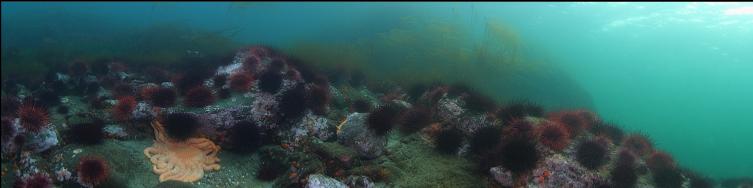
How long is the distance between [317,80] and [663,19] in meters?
31.8

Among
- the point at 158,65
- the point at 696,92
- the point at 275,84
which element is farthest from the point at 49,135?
the point at 696,92

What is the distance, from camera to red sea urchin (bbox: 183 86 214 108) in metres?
9.73

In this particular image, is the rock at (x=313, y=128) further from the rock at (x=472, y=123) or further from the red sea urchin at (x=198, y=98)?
the rock at (x=472, y=123)

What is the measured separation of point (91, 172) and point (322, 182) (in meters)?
4.06

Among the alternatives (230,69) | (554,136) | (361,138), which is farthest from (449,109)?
(230,69)

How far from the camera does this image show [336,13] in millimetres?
47938

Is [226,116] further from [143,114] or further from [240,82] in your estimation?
[143,114]

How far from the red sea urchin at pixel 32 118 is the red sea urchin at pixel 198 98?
106 inches

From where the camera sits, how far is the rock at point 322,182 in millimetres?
7508

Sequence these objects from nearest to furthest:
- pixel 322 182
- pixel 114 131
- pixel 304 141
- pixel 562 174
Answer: pixel 322 182 < pixel 562 174 < pixel 114 131 < pixel 304 141

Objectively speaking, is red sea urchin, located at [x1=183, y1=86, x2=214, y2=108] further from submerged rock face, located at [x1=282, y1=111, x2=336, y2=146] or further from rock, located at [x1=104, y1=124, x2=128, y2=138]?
submerged rock face, located at [x1=282, y1=111, x2=336, y2=146]

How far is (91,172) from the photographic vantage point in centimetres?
734

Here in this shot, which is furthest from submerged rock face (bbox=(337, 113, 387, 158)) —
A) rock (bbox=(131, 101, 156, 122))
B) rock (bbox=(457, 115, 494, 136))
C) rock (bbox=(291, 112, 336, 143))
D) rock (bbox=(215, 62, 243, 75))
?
rock (bbox=(131, 101, 156, 122))

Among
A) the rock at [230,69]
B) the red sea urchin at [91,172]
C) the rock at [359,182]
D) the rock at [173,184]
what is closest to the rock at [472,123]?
the rock at [359,182]
